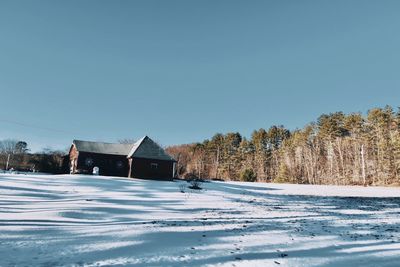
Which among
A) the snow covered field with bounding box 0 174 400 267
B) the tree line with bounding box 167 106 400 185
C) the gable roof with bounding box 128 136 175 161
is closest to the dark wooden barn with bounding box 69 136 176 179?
the gable roof with bounding box 128 136 175 161

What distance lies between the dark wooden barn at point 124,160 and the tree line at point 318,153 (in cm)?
2444

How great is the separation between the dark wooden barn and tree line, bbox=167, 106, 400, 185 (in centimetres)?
2444

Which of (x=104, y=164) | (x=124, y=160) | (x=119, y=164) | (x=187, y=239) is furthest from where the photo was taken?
(x=124, y=160)

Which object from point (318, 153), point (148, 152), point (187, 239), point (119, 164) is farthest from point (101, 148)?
point (318, 153)

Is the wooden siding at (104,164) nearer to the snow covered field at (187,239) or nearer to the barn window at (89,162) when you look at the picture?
the barn window at (89,162)

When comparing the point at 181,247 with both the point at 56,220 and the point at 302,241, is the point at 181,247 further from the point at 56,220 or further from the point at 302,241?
the point at 56,220

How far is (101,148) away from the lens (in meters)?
51.7

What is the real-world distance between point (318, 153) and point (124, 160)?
182 ft

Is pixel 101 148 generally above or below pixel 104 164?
above

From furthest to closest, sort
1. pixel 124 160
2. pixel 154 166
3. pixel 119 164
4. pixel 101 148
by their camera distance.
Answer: pixel 101 148 < pixel 124 160 < pixel 119 164 < pixel 154 166

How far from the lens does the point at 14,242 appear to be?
30.6 ft

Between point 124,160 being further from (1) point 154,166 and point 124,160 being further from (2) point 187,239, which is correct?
(2) point 187,239

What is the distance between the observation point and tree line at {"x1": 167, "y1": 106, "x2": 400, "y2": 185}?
68.2m

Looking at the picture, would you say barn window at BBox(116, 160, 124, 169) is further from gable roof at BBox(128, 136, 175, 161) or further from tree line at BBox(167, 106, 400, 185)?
tree line at BBox(167, 106, 400, 185)
